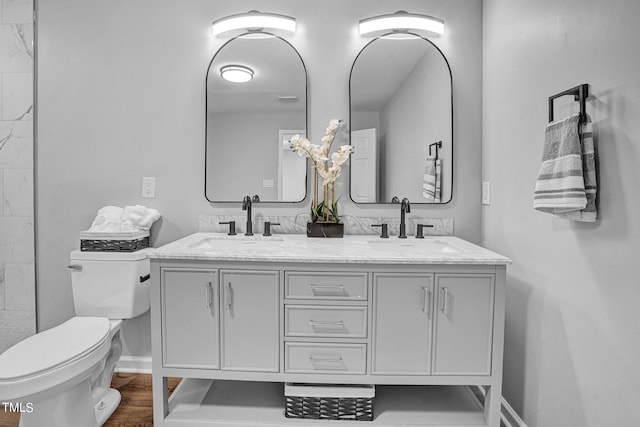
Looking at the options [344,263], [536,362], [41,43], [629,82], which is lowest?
[536,362]

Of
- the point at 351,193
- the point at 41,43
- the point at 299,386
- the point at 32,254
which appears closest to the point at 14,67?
the point at 41,43

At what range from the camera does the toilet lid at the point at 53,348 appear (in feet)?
4.75

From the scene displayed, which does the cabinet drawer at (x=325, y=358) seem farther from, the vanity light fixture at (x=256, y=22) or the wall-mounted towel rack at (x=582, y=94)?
the vanity light fixture at (x=256, y=22)

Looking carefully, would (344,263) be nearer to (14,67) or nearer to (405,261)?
(405,261)

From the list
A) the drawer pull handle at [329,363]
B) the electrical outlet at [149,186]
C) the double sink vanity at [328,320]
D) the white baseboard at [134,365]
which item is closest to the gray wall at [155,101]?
the electrical outlet at [149,186]

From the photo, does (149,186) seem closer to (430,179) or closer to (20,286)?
(20,286)

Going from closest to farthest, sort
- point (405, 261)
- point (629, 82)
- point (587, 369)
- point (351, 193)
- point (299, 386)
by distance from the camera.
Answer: point (629, 82) < point (587, 369) < point (405, 261) < point (299, 386) < point (351, 193)

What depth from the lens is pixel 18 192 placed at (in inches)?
90.8

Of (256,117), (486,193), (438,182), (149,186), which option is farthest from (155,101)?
(486,193)

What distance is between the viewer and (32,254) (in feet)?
7.63

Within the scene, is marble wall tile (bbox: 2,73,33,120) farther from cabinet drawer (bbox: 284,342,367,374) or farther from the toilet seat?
cabinet drawer (bbox: 284,342,367,374)

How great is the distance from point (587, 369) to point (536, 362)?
35cm

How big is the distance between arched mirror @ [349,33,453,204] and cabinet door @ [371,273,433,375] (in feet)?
2.37

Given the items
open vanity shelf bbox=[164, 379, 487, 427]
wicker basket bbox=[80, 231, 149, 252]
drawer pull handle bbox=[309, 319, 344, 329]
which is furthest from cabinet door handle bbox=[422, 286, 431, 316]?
wicker basket bbox=[80, 231, 149, 252]
